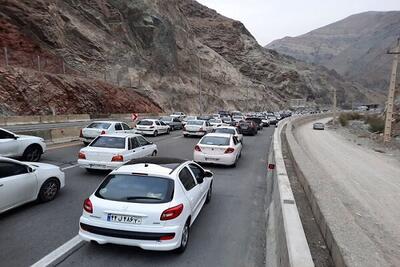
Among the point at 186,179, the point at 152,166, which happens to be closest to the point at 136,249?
the point at 152,166

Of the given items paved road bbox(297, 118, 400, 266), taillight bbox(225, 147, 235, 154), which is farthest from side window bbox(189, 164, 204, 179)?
taillight bbox(225, 147, 235, 154)

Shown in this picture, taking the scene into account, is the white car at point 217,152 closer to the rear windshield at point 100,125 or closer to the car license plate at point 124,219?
the rear windshield at point 100,125

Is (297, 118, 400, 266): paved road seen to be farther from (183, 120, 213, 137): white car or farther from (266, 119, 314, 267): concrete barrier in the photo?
(183, 120, 213, 137): white car

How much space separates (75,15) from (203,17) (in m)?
75.8

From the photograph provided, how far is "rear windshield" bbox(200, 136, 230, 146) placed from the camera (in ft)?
48.0

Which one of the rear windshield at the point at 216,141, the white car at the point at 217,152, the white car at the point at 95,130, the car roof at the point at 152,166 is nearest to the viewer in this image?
the car roof at the point at 152,166

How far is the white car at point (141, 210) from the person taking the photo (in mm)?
5469

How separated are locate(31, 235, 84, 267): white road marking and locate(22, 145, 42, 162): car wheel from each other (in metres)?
8.41

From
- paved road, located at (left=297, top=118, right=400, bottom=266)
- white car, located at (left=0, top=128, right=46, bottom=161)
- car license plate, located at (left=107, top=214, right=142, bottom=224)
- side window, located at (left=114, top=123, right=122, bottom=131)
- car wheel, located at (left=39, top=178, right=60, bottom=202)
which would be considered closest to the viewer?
car license plate, located at (left=107, top=214, right=142, bottom=224)

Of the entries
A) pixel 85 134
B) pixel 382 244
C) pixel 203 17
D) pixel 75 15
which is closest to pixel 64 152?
pixel 85 134

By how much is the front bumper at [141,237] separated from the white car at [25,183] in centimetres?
274

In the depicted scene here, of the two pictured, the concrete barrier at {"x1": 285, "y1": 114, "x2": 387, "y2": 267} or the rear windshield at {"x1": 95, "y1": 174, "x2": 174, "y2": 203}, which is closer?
the concrete barrier at {"x1": 285, "y1": 114, "x2": 387, "y2": 267}

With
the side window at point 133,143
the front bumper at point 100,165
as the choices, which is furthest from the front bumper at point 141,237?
the side window at point 133,143

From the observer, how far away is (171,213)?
5.58 metres
